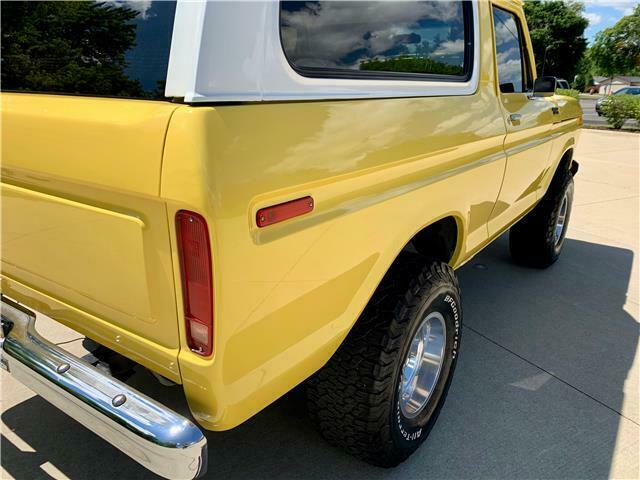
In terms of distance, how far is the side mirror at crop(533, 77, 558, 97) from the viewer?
3.30m

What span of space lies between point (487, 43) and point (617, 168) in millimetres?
8799

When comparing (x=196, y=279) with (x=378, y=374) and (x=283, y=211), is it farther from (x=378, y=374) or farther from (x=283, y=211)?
(x=378, y=374)

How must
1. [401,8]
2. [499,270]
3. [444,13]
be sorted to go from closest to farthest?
[401,8] → [444,13] → [499,270]

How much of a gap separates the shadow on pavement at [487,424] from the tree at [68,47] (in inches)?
60.7

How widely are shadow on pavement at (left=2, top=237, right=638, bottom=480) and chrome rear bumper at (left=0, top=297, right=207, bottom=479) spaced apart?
0.70 meters

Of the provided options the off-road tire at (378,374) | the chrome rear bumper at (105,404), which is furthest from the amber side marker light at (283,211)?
the off-road tire at (378,374)

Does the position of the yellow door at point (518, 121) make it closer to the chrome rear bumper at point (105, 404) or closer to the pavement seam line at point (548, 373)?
the pavement seam line at point (548, 373)

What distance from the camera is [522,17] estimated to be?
3.35m

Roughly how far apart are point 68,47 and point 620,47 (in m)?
69.7

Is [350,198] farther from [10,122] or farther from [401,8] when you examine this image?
[10,122]

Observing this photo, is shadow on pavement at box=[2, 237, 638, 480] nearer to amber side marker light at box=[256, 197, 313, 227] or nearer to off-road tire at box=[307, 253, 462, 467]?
off-road tire at box=[307, 253, 462, 467]

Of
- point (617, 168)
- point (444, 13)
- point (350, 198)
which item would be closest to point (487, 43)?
point (444, 13)

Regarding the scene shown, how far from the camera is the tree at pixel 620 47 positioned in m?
56.8

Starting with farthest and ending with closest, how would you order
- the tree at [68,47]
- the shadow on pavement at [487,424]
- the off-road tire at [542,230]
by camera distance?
the off-road tire at [542,230]
the shadow on pavement at [487,424]
the tree at [68,47]
